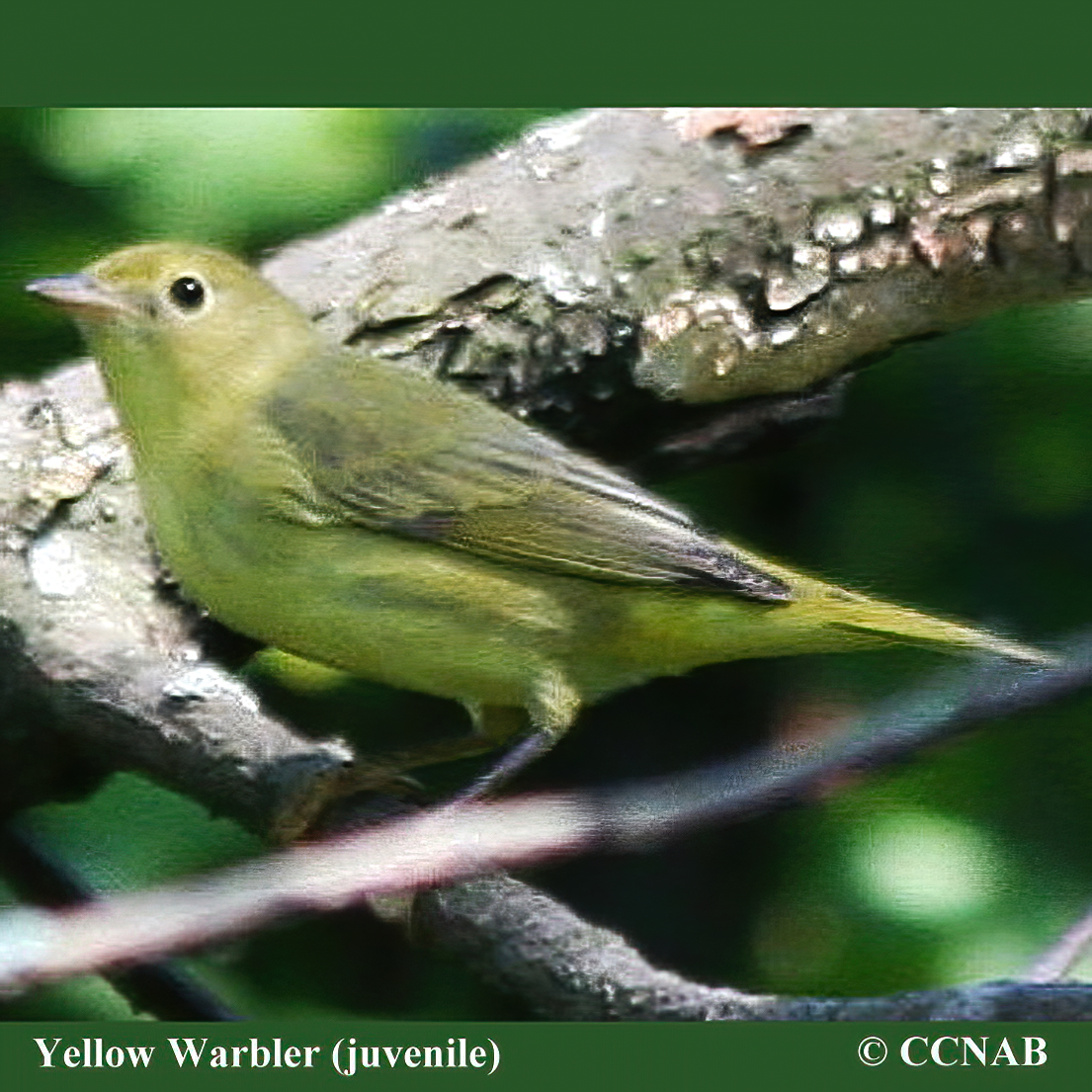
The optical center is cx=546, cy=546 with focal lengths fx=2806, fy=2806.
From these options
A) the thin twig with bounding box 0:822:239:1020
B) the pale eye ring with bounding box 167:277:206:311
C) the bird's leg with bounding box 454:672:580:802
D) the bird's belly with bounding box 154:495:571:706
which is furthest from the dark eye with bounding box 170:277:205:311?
the thin twig with bounding box 0:822:239:1020

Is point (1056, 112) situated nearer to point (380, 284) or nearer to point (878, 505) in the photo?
point (878, 505)

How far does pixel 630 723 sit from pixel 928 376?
65 cm

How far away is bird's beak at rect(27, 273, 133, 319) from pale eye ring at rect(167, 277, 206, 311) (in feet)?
0.20

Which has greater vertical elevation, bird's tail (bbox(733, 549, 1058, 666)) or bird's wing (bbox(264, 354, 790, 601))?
bird's wing (bbox(264, 354, 790, 601))

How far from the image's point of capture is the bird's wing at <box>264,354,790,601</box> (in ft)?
12.1

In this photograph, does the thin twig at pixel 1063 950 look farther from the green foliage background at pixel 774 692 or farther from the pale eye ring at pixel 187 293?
the pale eye ring at pixel 187 293

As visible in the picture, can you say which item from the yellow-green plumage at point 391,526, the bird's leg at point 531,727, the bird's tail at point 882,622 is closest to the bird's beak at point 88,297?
the yellow-green plumage at point 391,526

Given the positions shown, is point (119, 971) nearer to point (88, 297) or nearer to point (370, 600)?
point (370, 600)

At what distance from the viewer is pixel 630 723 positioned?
12.6ft

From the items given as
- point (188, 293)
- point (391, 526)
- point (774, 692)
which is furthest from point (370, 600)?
point (774, 692)

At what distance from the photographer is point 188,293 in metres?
3.64

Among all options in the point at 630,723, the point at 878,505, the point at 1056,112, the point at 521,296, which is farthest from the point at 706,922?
the point at 1056,112

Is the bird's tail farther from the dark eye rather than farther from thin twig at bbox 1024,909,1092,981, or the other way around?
the dark eye

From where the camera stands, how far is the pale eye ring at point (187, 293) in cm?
362
